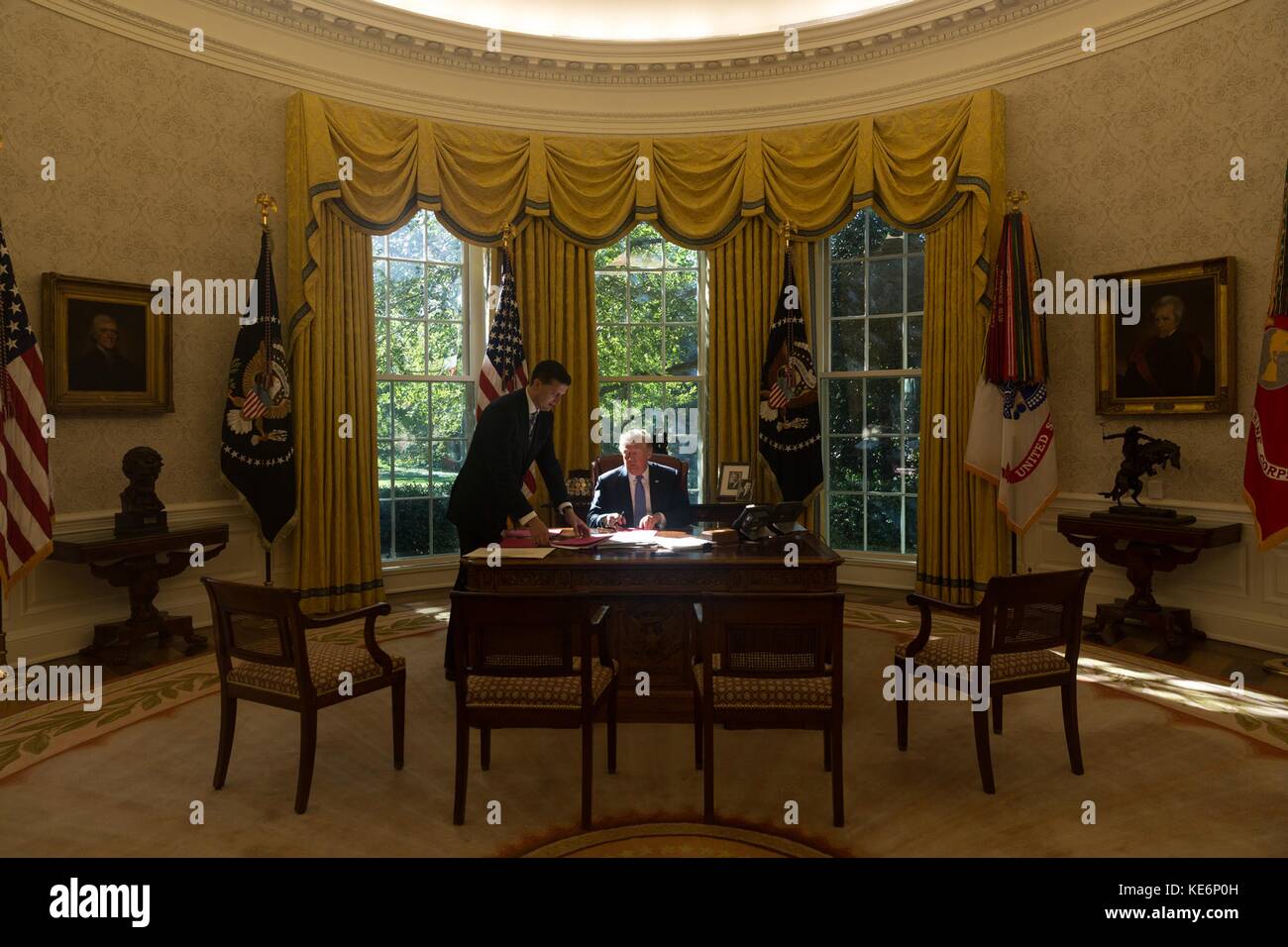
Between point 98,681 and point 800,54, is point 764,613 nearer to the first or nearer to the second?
point 98,681

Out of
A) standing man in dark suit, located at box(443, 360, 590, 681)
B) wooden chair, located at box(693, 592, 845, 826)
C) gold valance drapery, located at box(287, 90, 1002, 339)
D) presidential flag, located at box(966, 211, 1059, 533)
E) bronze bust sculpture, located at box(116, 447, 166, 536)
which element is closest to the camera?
wooden chair, located at box(693, 592, 845, 826)

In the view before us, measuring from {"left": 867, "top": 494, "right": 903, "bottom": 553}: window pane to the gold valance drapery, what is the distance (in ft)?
6.29

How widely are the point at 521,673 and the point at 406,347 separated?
4808mm

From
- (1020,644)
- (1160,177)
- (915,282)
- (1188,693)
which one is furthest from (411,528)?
(1160,177)

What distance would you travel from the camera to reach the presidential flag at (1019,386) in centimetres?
602

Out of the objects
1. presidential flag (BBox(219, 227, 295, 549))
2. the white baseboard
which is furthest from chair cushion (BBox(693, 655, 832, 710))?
presidential flag (BBox(219, 227, 295, 549))

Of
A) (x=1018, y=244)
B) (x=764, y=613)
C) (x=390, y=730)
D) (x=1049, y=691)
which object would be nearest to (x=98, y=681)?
(x=390, y=730)

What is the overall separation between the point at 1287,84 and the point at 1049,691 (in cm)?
386

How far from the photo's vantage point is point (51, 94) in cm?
523

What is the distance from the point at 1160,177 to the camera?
18.7 ft

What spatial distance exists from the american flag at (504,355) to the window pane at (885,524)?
2.91 m

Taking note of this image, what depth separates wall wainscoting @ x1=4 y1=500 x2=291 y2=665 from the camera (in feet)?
16.9

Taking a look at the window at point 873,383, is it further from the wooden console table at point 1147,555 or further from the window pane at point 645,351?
the wooden console table at point 1147,555

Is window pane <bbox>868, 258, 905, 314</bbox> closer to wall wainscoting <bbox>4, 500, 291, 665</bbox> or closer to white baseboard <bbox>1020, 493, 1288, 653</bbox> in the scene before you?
white baseboard <bbox>1020, 493, 1288, 653</bbox>
